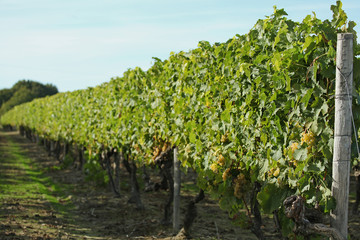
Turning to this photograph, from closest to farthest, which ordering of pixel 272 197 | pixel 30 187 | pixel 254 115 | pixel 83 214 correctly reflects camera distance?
pixel 272 197 < pixel 254 115 < pixel 83 214 < pixel 30 187

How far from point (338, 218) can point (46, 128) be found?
69.9ft

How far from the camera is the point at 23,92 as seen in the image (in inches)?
4087

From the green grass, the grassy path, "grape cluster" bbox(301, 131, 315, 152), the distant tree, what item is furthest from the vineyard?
the distant tree

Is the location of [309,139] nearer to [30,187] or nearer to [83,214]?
[83,214]

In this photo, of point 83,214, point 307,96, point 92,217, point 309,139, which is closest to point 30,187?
point 83,214

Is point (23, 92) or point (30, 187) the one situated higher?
point (23, 92)

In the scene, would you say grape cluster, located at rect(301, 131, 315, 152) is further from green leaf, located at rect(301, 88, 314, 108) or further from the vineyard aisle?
the vineyard aisle

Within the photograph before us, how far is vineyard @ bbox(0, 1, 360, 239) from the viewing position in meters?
3.69

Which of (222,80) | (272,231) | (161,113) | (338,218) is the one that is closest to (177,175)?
(161,113)

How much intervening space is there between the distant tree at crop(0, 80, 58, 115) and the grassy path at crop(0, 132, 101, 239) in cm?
8837

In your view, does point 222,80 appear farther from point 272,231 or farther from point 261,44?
point 272,231

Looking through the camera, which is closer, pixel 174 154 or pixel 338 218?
pixel 338 218

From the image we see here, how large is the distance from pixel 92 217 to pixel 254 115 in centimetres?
615

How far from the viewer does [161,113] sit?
7.78 meters
